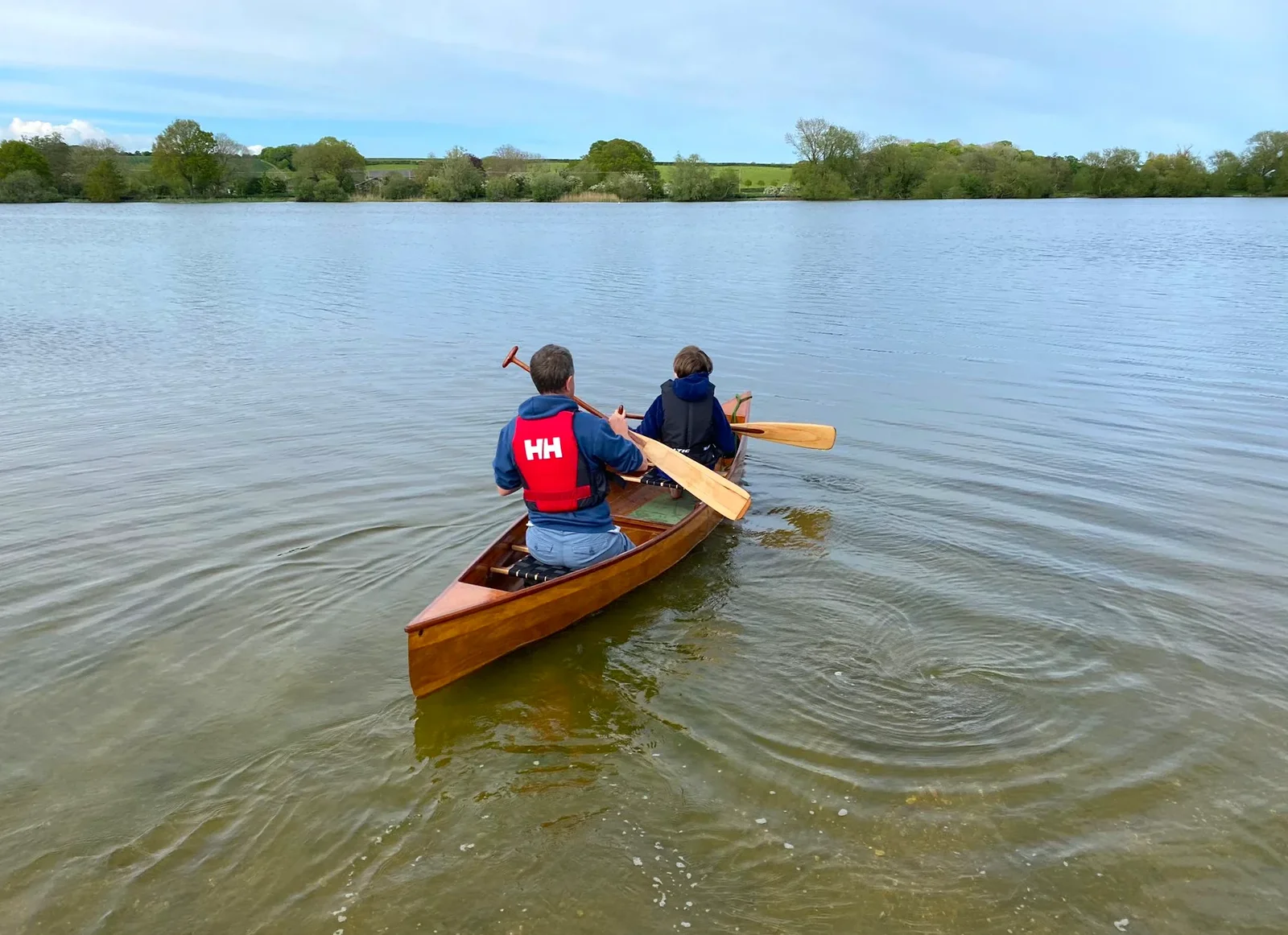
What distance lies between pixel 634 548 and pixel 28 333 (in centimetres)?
1575

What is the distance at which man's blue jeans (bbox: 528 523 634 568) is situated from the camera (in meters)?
6.24

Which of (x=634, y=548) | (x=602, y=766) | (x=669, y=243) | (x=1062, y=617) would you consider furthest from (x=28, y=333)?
(x=669, y=243)

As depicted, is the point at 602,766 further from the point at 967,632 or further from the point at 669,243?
the point at 669,243

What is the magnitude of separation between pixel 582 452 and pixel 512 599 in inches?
41.7

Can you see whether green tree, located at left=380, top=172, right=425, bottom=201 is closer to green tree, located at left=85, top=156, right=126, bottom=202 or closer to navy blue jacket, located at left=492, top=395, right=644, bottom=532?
green tree, located at left=85, top=156, right=126, bottom=202

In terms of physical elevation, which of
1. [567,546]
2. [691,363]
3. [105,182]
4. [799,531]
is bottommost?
[799,531]

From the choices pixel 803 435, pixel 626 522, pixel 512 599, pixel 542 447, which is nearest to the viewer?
pixel 512 599

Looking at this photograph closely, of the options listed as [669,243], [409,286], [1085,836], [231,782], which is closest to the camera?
[1085,836]

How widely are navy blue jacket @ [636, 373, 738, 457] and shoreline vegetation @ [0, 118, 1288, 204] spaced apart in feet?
252

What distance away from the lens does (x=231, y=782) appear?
466cm

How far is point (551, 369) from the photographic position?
5.78 m

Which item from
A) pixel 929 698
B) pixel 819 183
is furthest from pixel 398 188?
pixel 929 698

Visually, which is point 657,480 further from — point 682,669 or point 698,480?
point 682,669

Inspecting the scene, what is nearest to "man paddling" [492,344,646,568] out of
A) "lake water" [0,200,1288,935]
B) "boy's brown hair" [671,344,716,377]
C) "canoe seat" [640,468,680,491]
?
"lake water" [0,200,1288,935]
